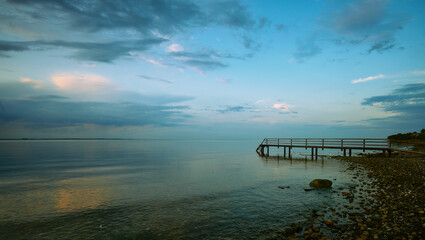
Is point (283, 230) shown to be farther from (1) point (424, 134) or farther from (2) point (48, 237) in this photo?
(1) point (424, 134)

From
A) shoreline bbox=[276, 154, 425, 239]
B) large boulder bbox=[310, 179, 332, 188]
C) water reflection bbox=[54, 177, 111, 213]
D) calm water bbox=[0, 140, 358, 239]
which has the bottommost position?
water reflection bbox=[54, 177, 111, 213]

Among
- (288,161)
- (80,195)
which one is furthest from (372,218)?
(288,161)

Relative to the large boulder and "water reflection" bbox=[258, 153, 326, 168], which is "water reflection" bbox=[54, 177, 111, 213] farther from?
"water reflection" bbox=[258, 153, 326, 168]

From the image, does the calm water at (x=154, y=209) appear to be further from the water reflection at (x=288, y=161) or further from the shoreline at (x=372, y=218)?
the water reflection at (x=288, y=161)

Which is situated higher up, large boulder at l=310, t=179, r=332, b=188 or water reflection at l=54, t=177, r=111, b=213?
large boulder at l=310, t=179, r=332, b=188

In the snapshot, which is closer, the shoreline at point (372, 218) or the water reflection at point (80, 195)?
the shoreline at point (372, 218)

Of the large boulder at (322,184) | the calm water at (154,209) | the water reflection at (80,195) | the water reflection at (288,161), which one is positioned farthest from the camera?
the water reflection at (288,161)

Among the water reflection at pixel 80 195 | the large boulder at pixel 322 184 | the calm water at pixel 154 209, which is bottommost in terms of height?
the water reflection at pixel 80 195

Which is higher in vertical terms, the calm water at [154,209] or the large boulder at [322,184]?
the large boulder at [322,184]

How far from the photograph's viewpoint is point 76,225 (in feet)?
34.3

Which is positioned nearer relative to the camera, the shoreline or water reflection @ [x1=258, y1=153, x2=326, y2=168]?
the shoreline

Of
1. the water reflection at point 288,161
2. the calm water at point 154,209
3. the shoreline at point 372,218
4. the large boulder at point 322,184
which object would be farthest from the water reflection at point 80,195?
the water reflection at point 288,161

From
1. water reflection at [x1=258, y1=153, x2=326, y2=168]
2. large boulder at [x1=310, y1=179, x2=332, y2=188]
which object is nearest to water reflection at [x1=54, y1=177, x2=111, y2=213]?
large boulder at [x1=310, y1=179, x2=332, y2=188]

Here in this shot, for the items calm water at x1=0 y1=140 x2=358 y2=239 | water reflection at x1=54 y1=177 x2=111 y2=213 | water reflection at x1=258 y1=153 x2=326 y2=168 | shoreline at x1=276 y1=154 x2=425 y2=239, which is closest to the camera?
shoreline at x1=276 y1=154 x2=425 y2=239
